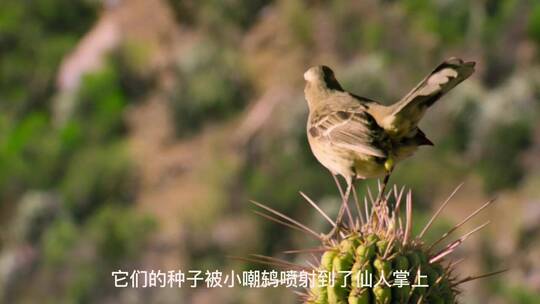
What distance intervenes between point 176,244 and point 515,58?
7.66m

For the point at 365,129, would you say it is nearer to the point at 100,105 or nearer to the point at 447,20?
the point at 447,20

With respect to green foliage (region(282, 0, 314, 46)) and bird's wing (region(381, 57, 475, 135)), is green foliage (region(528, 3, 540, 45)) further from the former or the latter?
bird's wing (region(381, 57, 475, 135))

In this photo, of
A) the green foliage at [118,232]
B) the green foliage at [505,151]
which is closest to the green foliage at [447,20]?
the green foliage at [505,151]

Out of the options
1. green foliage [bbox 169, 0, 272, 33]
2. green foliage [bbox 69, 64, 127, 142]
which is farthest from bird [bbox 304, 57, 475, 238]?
green foliage [bbox 169, 0, 272, 33]

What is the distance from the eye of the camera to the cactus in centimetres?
462

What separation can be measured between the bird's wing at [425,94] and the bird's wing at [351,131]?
9 cm

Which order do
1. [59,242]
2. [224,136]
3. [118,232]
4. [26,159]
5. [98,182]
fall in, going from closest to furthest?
[118,232]
[59,242]
[224,136]
[98,182]
[26,159]

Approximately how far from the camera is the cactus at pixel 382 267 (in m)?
4.62

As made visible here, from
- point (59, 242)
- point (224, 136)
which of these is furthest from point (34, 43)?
point (59, 242)

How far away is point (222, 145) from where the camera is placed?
24562 millimetres

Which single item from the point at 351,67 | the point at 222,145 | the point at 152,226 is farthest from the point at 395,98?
the point at 152,226

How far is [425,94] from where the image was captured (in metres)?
4.85

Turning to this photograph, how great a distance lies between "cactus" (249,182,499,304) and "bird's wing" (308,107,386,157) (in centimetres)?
36

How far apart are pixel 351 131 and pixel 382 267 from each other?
79 cm
